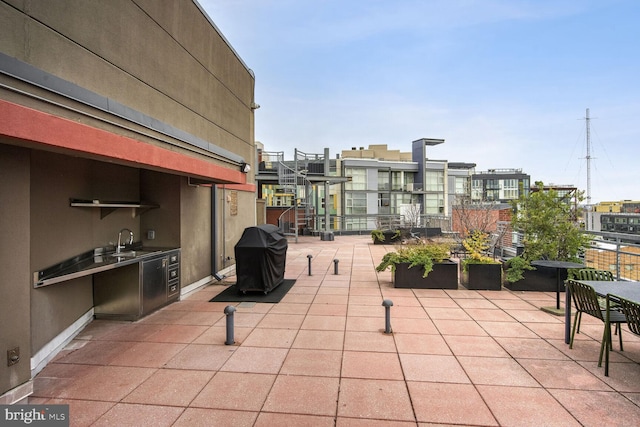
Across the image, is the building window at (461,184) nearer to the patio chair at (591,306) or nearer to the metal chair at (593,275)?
the metal chair at (593,275)

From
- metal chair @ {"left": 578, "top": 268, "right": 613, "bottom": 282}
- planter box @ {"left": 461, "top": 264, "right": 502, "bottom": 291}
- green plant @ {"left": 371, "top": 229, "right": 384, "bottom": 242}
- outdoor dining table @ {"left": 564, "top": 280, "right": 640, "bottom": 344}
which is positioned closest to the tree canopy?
planter box @ {"left": 461, "top": 264, "right": 502, "bottom": 291}

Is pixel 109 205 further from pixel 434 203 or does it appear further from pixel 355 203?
pixel 434 203

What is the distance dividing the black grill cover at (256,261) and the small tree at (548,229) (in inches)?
220

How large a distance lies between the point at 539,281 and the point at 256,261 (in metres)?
6.52

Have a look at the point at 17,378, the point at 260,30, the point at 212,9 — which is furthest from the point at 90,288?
the point at 260,30

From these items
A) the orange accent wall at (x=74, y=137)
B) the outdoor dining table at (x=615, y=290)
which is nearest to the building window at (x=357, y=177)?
the orange accent wall at (x=74, y=137)

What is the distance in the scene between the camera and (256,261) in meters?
7.31

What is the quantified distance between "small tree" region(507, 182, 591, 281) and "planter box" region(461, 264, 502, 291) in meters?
0.26

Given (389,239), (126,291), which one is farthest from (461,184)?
(126,291)

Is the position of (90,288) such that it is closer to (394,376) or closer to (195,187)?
(195,187)

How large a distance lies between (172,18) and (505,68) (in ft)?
49.0

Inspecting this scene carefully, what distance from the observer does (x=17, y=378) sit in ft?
10.6

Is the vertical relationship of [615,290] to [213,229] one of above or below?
below

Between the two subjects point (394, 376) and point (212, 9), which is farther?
point (212, 9)
